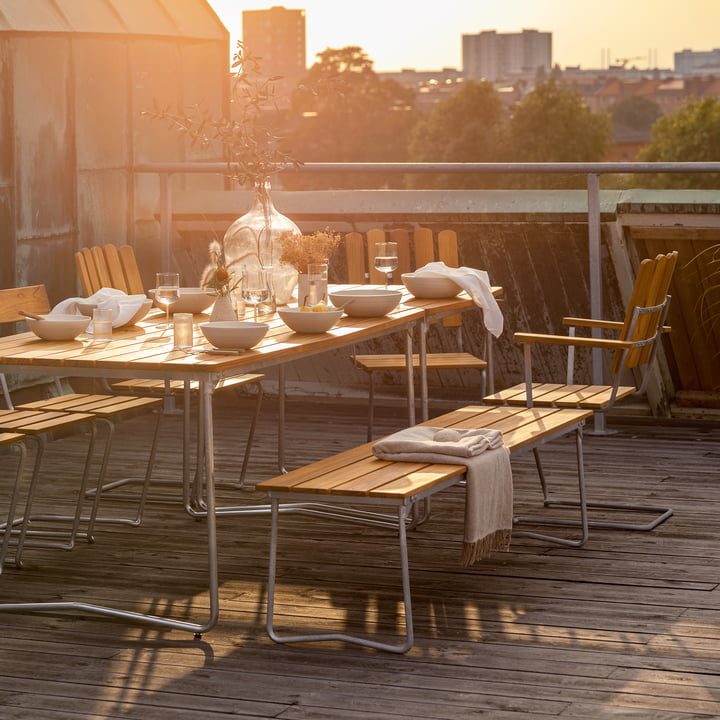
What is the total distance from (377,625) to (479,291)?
1757 millimetres

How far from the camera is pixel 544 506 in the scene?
535 cm

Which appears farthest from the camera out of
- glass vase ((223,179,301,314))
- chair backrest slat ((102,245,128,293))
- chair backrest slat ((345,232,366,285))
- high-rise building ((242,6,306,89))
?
high-rise building ((242,6,306,89))

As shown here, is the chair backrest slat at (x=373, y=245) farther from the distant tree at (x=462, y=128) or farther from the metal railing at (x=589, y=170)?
the distant tree at (x=462, y=128)

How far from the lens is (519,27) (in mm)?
129875

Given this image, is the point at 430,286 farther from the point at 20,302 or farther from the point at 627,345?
the point at 20,302

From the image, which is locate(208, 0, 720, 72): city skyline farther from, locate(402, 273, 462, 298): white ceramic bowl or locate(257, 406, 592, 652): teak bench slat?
locate(257, 406, 592, 652): teak bench slat

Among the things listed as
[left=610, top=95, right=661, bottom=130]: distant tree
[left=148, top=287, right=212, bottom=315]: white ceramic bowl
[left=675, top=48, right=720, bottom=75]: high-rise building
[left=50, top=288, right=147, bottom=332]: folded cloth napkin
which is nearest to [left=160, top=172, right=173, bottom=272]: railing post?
[left=148, top=287, right=212, bottom=315]: white ceramic bowl

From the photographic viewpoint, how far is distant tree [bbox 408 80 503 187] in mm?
66312

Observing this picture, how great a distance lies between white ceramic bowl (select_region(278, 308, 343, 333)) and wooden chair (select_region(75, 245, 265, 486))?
2.93 ft

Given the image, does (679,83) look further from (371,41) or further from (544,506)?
(544,506)

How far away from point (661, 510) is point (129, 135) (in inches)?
143

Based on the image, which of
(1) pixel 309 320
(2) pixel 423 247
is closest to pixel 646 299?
(1) pixel 309 320

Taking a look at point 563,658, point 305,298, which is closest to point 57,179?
point 305,298

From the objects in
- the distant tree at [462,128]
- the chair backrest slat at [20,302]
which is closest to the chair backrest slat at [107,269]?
the chair backrest slat at [20,302]
